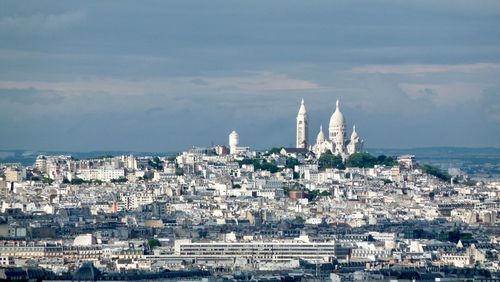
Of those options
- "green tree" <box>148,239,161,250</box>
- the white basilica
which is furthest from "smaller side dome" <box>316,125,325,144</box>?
"green tree" <box>148,239,161,250</box>

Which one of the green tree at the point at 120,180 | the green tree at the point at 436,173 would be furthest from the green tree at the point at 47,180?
the green tree at the point at 436,173

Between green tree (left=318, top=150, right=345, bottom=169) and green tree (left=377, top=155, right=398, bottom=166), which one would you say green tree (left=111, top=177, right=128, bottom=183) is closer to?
green tree (left=318, top=150, right=345, bottom=169)

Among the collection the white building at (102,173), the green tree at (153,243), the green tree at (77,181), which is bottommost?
the green tree at (153,243)

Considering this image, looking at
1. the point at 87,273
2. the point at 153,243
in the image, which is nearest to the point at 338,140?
the point at 153,243

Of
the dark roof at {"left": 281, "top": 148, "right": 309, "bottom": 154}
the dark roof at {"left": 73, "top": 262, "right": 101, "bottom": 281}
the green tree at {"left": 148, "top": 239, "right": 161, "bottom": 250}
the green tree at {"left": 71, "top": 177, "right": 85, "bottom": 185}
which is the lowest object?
the dark roof at {"left": 73, "top": 262, "right": 101, "bottom": 281}

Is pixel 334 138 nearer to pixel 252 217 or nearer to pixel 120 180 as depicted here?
pixel 120 180

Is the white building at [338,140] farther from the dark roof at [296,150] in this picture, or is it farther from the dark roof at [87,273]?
the dark roof at [87,273]
